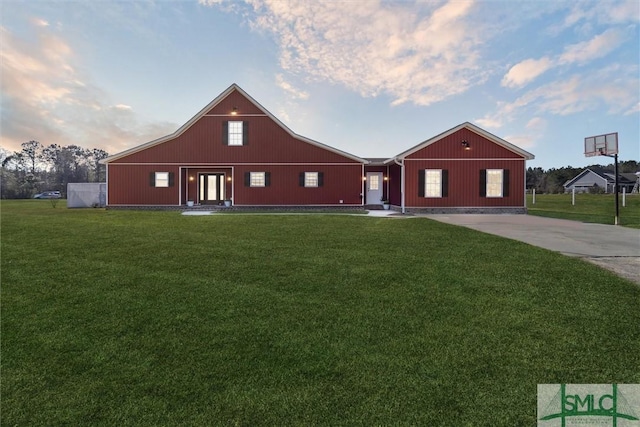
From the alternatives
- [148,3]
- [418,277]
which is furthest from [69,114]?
[418,277]

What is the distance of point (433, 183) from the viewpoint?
17188 mm

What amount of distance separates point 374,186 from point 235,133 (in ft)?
32.1

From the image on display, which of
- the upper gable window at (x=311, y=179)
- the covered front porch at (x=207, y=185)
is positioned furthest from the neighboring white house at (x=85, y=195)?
the upper gable window at (x=311, y=179)

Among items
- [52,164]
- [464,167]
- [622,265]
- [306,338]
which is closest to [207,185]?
[464,167]

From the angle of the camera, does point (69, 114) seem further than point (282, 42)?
Yes

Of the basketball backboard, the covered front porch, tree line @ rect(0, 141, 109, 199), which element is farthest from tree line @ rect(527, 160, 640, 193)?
tree line @ rect(0, 141, 109, 199)

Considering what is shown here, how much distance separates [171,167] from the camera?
1891 centimetres

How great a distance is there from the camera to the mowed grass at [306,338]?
2232 millimetres

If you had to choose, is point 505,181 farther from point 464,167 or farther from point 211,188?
point 211,188

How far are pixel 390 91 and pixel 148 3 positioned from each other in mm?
15672

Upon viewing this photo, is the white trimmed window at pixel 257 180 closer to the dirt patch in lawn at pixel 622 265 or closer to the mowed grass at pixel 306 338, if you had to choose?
the mowed grass at pixel 306 338

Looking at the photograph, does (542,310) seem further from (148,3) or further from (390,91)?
(390,91)

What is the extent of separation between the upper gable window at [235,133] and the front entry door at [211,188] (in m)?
2.37

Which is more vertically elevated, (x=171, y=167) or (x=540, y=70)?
(x=540, y=70)
